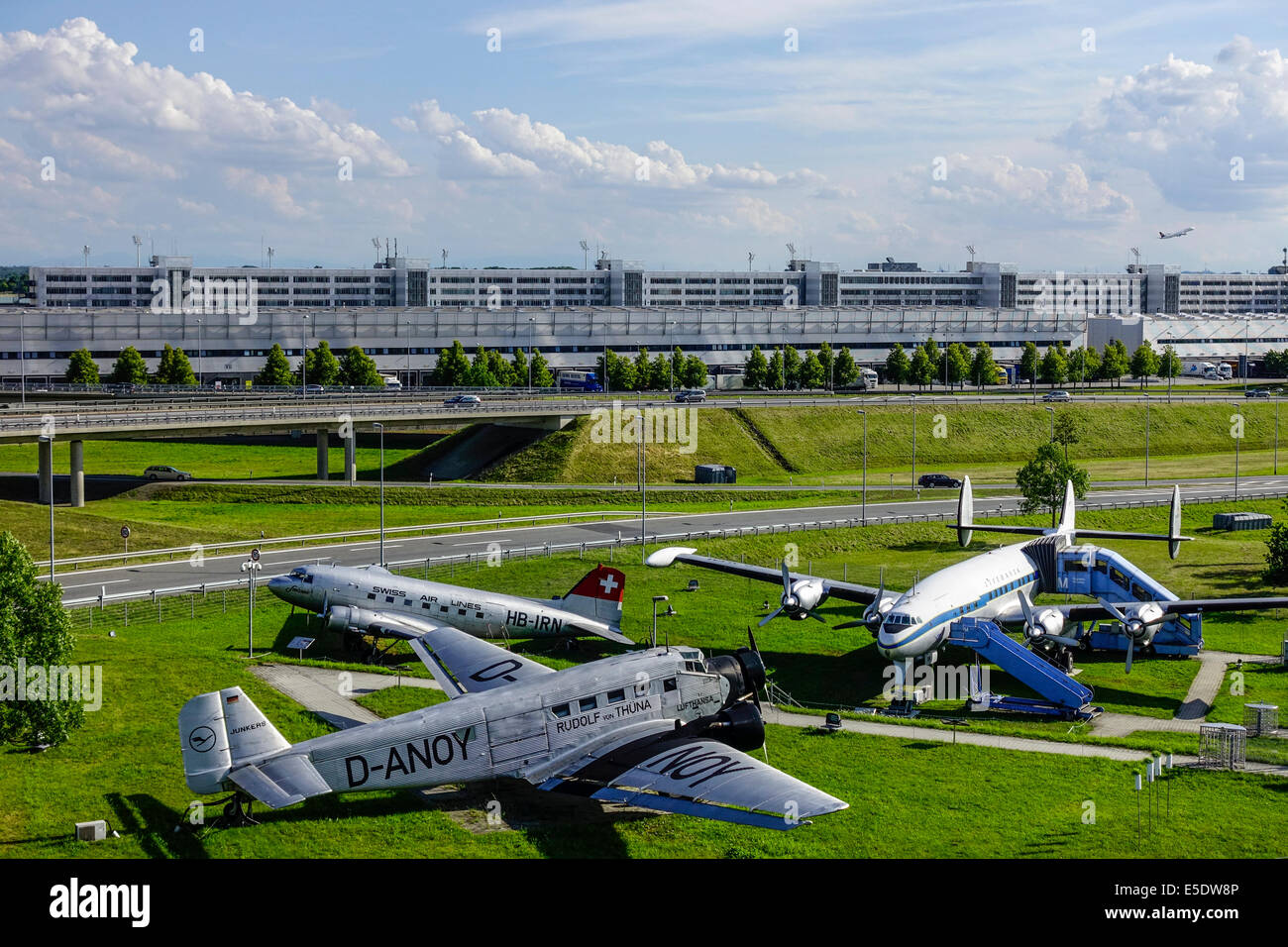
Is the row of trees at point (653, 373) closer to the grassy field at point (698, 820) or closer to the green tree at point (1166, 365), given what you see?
the green tree at point (1166, 365)

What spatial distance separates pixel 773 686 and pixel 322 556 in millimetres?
33638

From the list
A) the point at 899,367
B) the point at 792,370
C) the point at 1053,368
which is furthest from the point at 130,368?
the point at 1053,368

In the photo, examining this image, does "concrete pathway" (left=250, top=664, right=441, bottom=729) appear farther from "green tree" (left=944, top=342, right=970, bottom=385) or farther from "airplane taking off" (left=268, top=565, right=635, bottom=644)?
"green tree" (left=944, top=342, right=970, bottom=385)

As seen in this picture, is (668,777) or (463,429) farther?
(463,429)

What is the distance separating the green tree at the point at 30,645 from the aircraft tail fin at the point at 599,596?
1993 cm

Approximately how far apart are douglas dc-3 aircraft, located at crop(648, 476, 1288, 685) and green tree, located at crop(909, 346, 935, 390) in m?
109

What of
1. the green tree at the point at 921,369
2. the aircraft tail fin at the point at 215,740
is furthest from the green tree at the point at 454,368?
the aircraft tail fin at the point at 215,740

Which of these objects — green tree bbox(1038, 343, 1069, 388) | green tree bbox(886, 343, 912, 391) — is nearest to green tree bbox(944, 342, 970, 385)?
green tree bbox(886, 343, 912, 391)

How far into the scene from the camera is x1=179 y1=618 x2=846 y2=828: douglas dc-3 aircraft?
2903cm

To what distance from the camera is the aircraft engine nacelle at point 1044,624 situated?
165 ft
